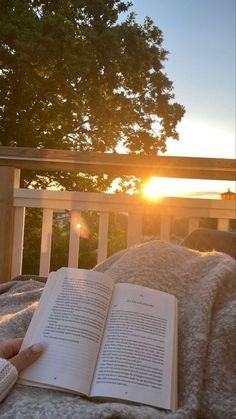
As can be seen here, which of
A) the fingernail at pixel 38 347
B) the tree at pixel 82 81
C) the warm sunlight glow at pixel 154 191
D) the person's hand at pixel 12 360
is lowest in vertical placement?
the person's hand at pixel 12 360

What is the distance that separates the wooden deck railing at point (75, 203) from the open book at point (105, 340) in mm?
1110

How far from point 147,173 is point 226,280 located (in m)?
1.05

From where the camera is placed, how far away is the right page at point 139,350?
2.23 feet

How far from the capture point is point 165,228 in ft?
6.60

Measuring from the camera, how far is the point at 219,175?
1.89 m

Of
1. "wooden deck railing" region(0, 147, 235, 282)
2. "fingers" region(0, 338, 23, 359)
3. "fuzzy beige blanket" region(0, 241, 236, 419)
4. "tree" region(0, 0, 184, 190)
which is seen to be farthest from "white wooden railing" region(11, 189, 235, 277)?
"tree" region(0, 0, 184, 190)

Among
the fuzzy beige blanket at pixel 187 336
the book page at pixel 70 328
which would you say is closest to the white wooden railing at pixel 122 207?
the fuzzy beige blanket at pixel 187 336

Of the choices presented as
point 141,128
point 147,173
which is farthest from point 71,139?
point 147,173

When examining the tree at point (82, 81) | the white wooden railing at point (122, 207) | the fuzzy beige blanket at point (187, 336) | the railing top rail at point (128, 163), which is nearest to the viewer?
the fuzzy beige blanket at point (187, 336)

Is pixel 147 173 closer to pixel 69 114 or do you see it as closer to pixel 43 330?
pixel 43 330

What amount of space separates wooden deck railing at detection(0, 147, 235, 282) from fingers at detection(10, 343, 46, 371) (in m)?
1.26

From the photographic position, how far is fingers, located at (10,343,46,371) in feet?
2.30

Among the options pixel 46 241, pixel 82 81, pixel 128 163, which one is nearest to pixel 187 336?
pixel 128 163

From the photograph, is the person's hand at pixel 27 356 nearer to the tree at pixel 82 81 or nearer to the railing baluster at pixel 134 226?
the railing baluster at pixel 134 226
